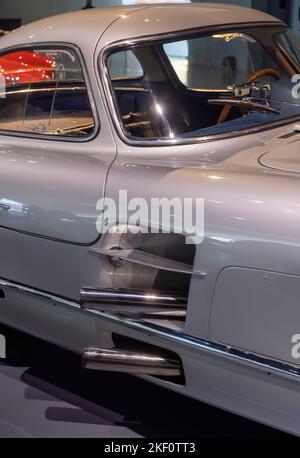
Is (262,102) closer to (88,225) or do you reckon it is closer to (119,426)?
(88,225)

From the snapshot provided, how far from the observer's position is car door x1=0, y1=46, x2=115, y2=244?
87.5 inches

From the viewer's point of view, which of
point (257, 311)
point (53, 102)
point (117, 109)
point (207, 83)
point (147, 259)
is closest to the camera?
point (257, 311)

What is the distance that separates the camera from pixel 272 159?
2.12 meters

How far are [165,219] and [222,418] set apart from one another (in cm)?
94

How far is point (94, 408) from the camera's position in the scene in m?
2.52

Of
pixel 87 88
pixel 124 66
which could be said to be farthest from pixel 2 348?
pixel 124 66

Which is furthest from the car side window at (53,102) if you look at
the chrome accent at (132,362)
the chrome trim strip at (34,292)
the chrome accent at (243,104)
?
the chrome accent at (132,362)

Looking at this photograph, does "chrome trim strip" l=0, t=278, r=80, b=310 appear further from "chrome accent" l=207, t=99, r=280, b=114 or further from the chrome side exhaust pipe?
"chrome accent" l=207, t=99, r=280, b=114

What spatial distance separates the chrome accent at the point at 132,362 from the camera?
2100mm

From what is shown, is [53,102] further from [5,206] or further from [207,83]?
[207,83]

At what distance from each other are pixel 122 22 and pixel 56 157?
0.65 m

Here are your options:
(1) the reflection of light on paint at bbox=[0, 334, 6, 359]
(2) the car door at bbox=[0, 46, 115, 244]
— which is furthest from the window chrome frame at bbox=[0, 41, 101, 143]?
(1) the reflection of light on paint at bbox=[0, 334, 6, 359]

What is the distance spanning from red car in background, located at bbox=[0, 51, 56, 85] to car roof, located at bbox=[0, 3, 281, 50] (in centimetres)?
21

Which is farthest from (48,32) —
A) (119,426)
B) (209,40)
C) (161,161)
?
(119,426)
